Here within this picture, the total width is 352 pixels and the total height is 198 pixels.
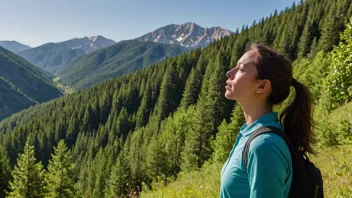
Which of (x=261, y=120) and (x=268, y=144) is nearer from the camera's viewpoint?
(x=268, y=144)

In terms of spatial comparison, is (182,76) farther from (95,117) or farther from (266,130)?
(266,130)

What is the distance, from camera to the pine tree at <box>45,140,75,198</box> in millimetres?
28172

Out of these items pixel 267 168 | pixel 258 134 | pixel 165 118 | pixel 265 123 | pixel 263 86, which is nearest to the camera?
pixel 267 168

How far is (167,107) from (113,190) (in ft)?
187

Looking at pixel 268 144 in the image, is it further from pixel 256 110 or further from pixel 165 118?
pixel 165 118

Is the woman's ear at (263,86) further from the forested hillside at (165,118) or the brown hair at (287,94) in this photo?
the forested hillside at (165,118)

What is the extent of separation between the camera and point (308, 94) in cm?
271

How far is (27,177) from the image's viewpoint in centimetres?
2803

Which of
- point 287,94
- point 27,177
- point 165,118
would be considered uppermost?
point 287,94

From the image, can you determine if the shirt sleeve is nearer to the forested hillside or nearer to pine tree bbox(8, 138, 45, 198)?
the forested hillside

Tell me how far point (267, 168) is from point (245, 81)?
89cm

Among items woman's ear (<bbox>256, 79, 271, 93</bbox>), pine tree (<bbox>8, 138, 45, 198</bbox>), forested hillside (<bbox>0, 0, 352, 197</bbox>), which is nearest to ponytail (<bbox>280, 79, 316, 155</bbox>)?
woman's ear (<bbox>256, 79, 271, 93</bbox>)

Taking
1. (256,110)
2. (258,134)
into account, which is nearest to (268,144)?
(258,134)

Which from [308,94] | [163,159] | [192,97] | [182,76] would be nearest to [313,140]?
[308,94]
